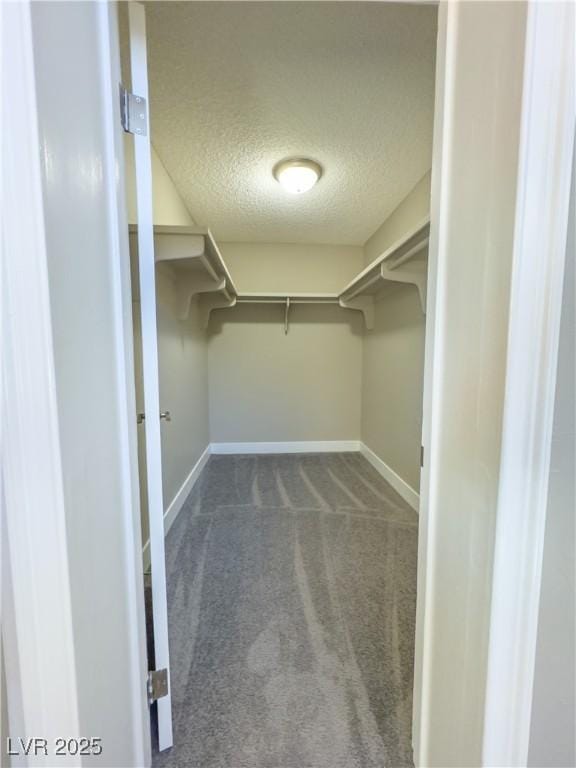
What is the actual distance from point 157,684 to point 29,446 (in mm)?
923

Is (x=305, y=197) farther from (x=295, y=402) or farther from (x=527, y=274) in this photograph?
(x=527, y=274)

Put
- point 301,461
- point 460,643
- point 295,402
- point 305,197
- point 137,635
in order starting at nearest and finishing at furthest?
point 460,643
point 137,635
point 305,197
point 301,461
point 295,402

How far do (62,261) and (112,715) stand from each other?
98cm

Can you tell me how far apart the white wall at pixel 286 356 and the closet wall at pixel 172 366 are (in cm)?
56

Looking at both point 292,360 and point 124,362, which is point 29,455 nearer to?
point 124,362

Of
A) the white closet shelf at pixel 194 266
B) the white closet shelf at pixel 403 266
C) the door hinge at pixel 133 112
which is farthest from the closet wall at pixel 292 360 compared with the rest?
the door hinge at pixel 133 112

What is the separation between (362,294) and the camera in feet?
11.3

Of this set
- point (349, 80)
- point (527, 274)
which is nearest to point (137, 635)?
point (527, 274)

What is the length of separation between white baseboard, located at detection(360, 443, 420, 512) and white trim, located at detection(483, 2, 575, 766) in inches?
78.0

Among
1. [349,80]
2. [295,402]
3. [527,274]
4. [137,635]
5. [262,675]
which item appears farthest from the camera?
[295,402]

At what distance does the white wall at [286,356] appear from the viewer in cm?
388

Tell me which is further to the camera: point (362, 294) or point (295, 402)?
point (295, 402)

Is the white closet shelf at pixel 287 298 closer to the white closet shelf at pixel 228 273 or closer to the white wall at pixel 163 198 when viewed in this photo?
the white closet shelf at pixel 228 273

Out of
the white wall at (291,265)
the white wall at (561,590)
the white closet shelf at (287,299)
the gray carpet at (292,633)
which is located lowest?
the gray carpet at (292,633)
